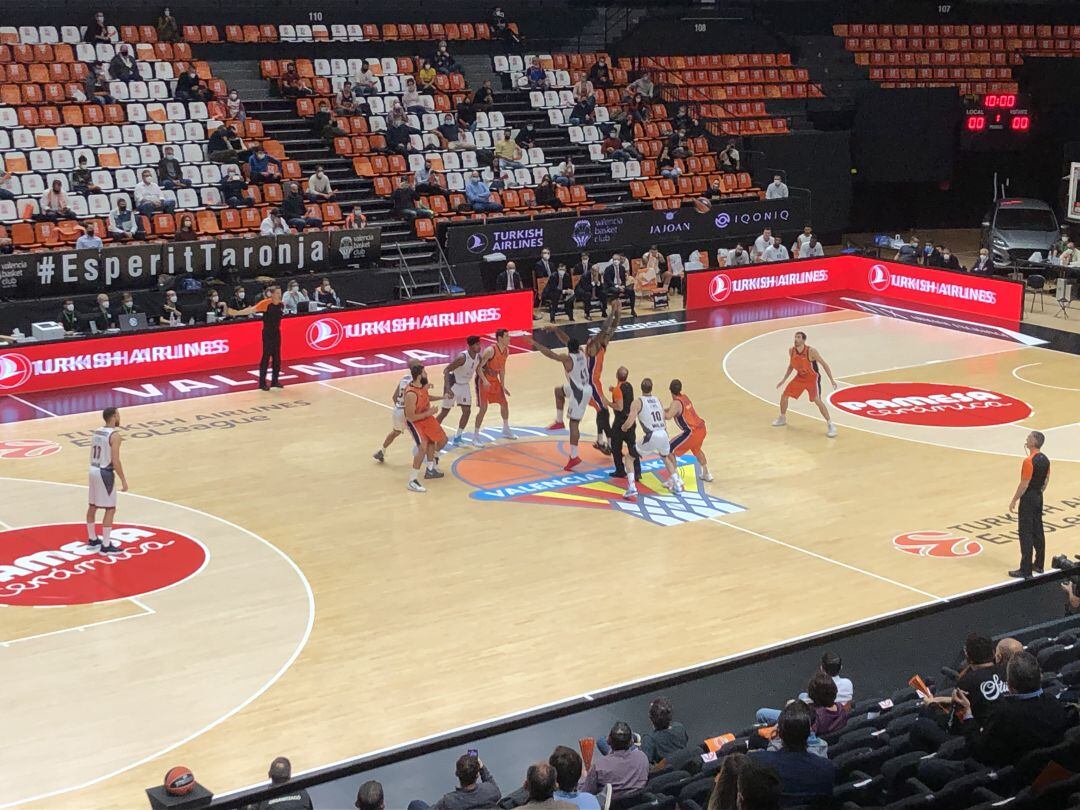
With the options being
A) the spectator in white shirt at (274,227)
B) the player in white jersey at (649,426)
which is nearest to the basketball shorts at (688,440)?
the player in white jersey at (649,426)

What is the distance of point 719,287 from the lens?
31016 mm

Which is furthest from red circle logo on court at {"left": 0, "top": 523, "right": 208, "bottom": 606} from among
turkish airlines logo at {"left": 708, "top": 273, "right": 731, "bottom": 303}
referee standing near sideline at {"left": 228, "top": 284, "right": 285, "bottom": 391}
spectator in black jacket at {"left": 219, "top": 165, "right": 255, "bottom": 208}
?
turkish airlines logo at {"left": 708, "top": 273, "right": 731, "bottom": 303}

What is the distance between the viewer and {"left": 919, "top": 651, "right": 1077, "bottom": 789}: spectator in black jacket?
7.58 meters

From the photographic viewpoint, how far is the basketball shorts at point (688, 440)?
1775 cm

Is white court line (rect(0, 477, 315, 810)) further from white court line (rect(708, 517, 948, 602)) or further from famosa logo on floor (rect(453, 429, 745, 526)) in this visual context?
white court line (rect(708, 517, 948, 602))

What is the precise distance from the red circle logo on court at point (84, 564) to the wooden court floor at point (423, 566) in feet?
0.46

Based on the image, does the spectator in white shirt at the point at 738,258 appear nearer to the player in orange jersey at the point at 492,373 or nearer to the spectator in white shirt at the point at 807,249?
the spectator in white shirt at the point at 807,249

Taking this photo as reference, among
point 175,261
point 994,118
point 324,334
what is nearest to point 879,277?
point 994,118

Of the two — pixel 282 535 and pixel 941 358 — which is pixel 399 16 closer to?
pixel 941 358

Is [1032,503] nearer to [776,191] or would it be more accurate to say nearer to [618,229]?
[618,229]

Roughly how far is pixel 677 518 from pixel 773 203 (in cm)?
1907

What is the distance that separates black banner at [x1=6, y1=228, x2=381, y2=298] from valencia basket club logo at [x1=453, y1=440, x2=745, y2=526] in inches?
364

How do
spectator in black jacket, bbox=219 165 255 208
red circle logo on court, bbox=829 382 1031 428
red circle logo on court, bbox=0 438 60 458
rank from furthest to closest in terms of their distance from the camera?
spectator in black jacket, bbox=219 165 255 208 < red circle logo on court, bbox=829 382 1031 428 < red circle logo on court, bbox=0 438 60 458

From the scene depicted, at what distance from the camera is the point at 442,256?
29750 millimetres
